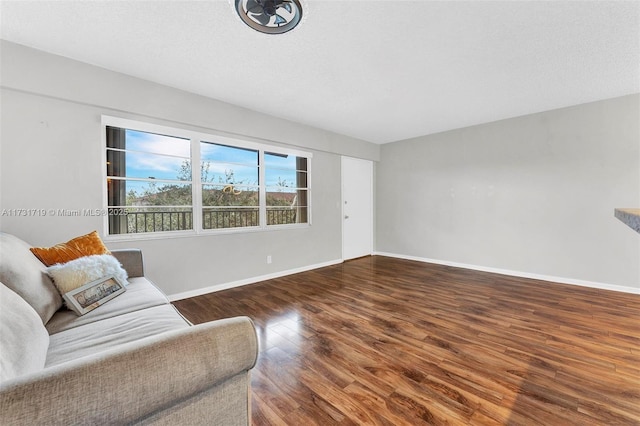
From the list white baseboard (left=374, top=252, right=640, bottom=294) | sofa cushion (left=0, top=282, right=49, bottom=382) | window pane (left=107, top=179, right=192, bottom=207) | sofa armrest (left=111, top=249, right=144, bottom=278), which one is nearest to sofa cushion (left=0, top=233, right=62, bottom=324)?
sofa cushion (left=0, top=282, right=49, bottom=382)

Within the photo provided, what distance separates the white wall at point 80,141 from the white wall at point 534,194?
10.6 ft

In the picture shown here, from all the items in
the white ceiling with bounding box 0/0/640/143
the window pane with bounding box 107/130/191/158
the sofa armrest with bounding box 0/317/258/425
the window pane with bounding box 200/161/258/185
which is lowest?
the sofa armrest with bounding box 0/317/258/425

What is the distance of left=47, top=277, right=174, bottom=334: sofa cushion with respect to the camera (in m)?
1.38

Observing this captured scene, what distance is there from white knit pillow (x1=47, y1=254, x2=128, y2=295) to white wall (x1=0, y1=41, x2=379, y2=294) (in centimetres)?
91

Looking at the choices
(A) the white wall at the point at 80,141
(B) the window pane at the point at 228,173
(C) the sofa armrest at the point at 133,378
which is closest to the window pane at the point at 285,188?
(B) the window pane at the point at 228,173

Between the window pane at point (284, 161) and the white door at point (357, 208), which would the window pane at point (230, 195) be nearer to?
the window pane at point (284, 161)

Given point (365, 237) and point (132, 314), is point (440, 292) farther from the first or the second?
point (132, 314)

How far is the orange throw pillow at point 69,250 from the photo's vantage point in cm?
173

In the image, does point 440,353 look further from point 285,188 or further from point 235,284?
point 285,188

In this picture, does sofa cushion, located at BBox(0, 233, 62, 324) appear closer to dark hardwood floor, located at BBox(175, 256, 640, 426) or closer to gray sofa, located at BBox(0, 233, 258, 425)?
gray sofa, located at BBox(0, 233, 258, 425)

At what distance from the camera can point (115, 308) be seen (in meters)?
1.56

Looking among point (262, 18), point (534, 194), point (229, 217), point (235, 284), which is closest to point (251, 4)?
point (262, 18)

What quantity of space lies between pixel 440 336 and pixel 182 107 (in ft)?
11.6

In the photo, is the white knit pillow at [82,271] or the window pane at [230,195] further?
the window pane at [230,195]
